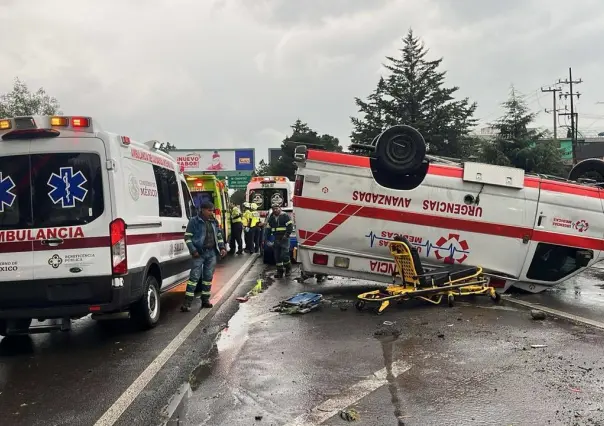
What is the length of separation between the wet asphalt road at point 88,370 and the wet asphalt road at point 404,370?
0.29 meters

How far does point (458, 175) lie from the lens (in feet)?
26.5

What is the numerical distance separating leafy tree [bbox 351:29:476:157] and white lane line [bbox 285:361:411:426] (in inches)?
1453

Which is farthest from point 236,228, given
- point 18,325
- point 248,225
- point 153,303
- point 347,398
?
point 347,398

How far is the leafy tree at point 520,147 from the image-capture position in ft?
93.9

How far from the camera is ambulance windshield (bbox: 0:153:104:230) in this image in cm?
572

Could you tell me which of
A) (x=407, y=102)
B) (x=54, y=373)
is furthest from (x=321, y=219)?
(x=407, y=102)

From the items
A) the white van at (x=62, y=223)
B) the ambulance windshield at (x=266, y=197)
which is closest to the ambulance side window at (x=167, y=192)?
the white van at (x=62, y=223)

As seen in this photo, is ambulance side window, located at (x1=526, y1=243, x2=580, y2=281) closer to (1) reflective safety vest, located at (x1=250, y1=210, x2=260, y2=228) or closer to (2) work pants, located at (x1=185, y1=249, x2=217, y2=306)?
(2) work pants, located at (x1=185, y1=249, x2=217, y2=306)

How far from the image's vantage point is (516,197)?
801 centimetres

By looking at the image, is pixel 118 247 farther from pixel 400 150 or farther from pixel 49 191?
pixel 400 150

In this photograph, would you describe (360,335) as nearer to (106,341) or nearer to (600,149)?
(106,341)

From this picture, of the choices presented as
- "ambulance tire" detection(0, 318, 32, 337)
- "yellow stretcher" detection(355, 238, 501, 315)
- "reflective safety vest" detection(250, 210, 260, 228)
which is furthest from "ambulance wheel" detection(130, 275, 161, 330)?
"reflective safety vest" detection(250, 210, 260, 228)

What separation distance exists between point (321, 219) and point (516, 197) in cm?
291

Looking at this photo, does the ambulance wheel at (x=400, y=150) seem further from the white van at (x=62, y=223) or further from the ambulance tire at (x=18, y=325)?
the ambulance tire at (x=18, y=325)
